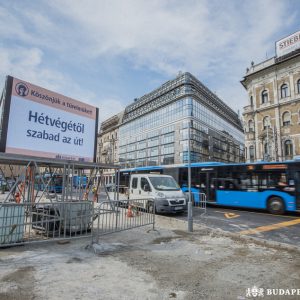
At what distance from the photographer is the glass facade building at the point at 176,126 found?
5622cm

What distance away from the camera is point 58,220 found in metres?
6.62

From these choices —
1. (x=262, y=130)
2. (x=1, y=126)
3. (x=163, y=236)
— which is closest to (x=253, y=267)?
(x=163, y=236)

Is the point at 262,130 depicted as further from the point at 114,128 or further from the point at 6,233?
the point at 114,128

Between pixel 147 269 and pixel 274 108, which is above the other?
pixel 274 108

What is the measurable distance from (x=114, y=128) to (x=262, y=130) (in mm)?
54744

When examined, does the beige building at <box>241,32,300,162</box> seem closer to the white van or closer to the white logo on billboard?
the white van

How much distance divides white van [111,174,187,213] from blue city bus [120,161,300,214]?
4.63 meters

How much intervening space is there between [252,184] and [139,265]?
12.1 meters

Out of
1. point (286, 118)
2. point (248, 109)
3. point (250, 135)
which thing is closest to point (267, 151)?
point (250, 135)

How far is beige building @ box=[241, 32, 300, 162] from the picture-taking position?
112ft

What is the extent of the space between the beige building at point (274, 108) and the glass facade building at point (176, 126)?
14871 millimetres

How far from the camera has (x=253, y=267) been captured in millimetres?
4961

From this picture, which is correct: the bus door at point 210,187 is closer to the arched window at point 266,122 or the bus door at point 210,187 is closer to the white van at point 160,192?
the white van at point 160,192

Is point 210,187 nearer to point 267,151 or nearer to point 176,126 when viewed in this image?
point 267,151
